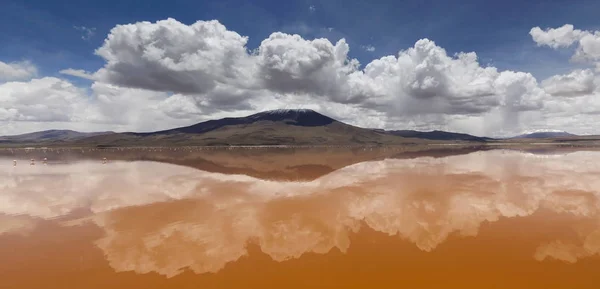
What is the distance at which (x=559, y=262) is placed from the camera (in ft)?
44.9

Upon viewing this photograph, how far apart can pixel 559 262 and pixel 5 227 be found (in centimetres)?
2955

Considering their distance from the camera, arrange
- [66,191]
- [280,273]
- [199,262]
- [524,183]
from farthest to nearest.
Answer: [524,183]
[66,191]
[199,262]
[280,273]

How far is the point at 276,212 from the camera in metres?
22.8

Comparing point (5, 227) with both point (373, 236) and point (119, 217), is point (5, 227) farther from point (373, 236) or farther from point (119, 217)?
point (373, 236)

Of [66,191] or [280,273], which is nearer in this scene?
[280,273]

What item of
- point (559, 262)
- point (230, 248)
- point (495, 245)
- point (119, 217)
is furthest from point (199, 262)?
point (559, 262)

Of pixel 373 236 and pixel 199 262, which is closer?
pixel 199 262

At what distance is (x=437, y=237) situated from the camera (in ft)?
55.9

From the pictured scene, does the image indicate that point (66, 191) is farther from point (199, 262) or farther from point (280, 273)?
point (280, 273)

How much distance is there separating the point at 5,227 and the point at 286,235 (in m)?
17.4

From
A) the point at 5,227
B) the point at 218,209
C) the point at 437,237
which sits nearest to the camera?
the point at 437,237

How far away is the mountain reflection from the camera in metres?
15.5

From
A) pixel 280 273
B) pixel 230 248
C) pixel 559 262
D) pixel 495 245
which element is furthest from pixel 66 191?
pixel 559 262

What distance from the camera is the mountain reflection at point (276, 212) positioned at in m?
15.5
